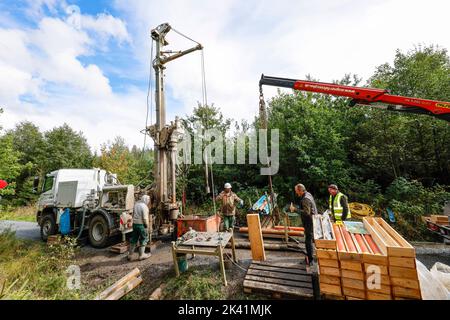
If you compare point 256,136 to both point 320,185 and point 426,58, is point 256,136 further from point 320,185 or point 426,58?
point 426,58

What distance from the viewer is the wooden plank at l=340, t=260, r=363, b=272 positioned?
9.35ft

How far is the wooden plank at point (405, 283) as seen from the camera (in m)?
2.58

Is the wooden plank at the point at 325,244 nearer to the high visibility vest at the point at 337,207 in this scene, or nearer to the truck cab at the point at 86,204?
the high visibility vest at the point at 337,207

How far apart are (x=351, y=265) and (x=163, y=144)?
5828mm

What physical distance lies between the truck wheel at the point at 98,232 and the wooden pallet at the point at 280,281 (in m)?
5.17

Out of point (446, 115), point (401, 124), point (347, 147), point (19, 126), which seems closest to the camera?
point (446, 115)

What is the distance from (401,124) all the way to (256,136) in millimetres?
7388

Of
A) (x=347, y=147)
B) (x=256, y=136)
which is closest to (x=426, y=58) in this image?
(x=347, y=147)

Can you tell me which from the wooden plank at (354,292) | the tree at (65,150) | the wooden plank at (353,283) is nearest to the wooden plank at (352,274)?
the wooden plank at (353,283)

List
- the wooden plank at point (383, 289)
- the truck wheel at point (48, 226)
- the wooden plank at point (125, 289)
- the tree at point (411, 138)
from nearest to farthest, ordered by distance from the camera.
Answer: the wooden plank at point (383, 289)
the wooden plank at point (125, 289)
the truck wheel at point (48, 226)
the tree at point (411, 138)

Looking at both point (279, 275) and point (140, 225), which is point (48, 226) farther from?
point (279, 275)

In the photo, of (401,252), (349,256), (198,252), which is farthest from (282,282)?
(401,252)

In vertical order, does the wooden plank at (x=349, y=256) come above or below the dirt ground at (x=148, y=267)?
above

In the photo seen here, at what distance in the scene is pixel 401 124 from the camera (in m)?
9.02
